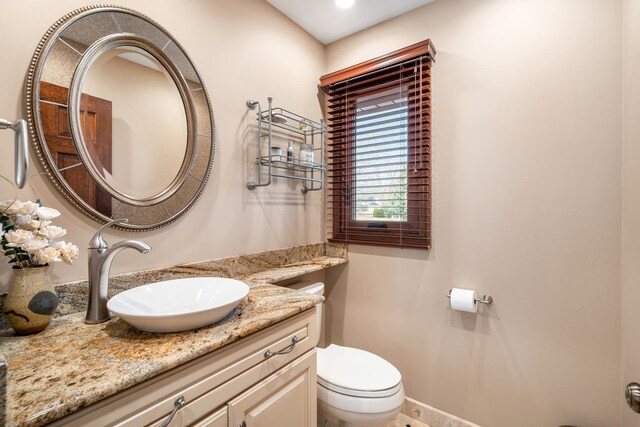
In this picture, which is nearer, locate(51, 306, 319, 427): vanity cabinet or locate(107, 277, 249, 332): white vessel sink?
locate(51, 306, 319, 427): vanity cabinet

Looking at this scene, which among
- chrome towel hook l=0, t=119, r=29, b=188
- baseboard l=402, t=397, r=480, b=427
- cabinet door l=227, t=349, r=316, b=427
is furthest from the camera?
baseboard l=402, t=397, r=480, b=427

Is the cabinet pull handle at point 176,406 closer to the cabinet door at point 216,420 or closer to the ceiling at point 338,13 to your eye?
the cabinet door at point 216,420

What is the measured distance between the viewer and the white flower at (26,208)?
2.72 ft

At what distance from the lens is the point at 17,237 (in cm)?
80

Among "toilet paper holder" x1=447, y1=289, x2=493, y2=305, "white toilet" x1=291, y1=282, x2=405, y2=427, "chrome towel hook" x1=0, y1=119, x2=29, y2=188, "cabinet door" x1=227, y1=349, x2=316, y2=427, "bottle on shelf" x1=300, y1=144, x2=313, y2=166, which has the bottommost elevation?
"white toilet" x1=291, y1=282, x2=405, y2=427

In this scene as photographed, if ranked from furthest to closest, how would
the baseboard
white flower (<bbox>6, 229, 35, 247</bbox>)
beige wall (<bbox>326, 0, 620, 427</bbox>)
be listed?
the baseboard, beige wall (<bbox>326, 0, 620, 427</bbox>), white flower (<bbox>6, 229, 35, 247</bbox>)

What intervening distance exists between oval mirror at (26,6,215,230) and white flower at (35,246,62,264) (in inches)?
8.9

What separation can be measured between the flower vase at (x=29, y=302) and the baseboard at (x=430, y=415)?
188 cm

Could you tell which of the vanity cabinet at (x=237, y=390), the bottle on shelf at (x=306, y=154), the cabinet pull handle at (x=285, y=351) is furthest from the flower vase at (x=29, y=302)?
the bottle on shelf at (x=306, y=154)

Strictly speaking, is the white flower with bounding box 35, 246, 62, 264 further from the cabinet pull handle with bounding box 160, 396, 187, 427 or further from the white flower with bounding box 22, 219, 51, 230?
the cabinet pull handle with bounding box 160, 396, 187, 427

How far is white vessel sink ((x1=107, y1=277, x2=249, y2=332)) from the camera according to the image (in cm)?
82

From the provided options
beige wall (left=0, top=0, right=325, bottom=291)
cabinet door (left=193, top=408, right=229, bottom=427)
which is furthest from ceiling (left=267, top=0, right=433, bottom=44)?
cabinet door (left=193, top=408, right=229, bottom=427)

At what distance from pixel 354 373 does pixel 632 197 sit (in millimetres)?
1322

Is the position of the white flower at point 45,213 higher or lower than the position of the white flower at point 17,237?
higher
